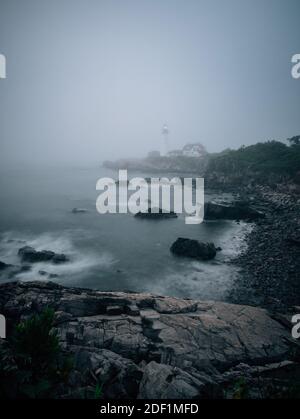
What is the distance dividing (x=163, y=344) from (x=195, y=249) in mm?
17571

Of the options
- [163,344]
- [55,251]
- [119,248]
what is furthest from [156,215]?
[163,344]

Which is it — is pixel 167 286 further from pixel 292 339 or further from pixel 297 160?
pixel 297 160

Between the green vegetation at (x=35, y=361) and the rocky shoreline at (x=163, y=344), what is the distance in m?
0.43

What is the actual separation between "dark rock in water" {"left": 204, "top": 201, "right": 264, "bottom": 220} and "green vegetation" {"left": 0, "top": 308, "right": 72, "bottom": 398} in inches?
1503

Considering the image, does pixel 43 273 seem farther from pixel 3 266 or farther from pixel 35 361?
pixel 35 361

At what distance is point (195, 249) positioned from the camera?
2772 centimetres

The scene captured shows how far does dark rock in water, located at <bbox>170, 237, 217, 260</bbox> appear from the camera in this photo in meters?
27.3

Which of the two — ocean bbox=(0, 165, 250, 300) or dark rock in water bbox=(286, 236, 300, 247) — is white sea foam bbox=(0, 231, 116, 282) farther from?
dark rock in water bbox=(286, 236, 300, 247)

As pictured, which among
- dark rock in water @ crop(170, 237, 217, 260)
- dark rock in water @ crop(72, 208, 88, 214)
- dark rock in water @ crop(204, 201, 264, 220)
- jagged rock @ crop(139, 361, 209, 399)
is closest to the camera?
jagged rock @ crop(139, 361, 209, 399)

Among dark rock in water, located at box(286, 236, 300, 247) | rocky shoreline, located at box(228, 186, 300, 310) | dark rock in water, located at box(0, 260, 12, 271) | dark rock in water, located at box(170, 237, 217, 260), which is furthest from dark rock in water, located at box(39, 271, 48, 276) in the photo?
dark rock in water, located at box(286, 236, 300, 247)

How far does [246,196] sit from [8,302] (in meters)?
51.4
